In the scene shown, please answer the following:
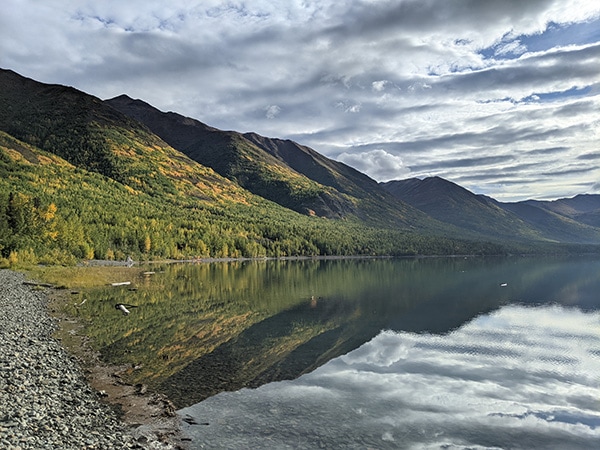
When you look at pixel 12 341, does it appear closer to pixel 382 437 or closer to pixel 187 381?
pixel 187 381

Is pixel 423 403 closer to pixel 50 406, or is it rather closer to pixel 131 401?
pixel 131 401

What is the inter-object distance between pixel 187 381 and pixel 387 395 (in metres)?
12.6

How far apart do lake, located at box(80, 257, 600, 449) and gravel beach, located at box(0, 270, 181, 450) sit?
3.27m

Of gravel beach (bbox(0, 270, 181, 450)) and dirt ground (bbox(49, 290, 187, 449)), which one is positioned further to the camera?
dirt ground (bbox(49, 290, 187, 449))

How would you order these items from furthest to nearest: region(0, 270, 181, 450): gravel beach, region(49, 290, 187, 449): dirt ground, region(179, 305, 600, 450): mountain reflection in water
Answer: region(179, 305, 600, 450): mountain reflection in water, region(49, 290, 187, 449): dirt ground, region(0, 270, 181, 450): gravel beach

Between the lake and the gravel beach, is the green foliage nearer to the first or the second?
the lake

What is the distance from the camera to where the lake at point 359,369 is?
22.5 metres

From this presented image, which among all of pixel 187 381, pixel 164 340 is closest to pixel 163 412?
pixel 187 381

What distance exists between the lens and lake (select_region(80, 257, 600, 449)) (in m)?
22.5

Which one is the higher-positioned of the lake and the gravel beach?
the gravel beach

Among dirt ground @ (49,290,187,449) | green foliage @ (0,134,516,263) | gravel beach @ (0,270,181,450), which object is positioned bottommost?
dirt ground @ (49,290,187,449)

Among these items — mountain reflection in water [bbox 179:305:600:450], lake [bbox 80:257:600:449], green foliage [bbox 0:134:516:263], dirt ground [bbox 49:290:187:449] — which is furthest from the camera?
green foliage [bbox 0:134:516:263]

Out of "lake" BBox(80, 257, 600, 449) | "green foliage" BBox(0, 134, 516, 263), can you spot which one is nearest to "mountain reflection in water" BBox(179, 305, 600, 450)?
"lake" BBox(80, 257, 600, 449)

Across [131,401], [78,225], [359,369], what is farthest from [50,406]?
[78,225]
